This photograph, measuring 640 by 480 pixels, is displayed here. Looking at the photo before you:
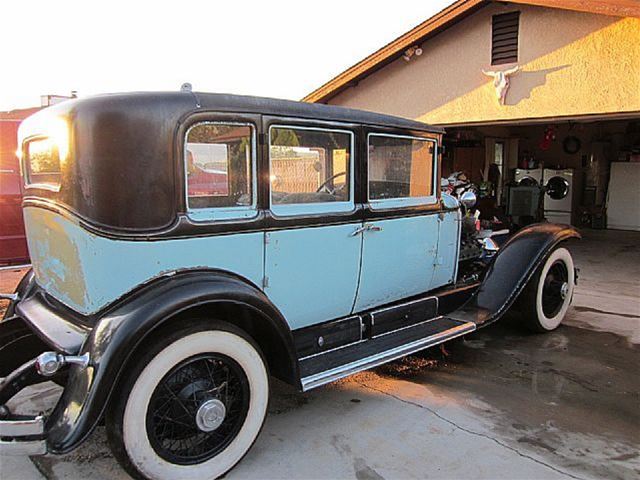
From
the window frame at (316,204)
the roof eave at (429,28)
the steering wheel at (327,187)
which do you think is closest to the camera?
the window frame at (316,204)

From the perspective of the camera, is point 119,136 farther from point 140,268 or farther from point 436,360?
point 436,360

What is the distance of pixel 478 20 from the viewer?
7902 mm

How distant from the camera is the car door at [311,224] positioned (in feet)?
9.32

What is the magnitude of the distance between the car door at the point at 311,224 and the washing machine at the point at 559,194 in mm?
9997

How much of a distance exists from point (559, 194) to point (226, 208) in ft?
37.2

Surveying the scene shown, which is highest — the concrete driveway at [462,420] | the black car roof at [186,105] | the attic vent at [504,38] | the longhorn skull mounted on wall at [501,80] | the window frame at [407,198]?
the attic vent at [504,38]

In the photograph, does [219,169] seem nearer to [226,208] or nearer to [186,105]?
[226,208]

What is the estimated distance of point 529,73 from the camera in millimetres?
7363

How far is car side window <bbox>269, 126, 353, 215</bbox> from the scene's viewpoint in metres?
2.85

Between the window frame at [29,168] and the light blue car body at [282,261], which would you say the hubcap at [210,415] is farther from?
the window frame at [29,168]

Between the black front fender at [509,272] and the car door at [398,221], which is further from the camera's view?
the black front fender at [509,272]

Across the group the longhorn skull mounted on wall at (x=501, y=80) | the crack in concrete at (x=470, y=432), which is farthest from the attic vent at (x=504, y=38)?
the crack in concrete at (x=470, y=432)

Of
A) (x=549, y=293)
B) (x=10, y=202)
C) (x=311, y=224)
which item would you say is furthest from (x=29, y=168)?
(x=549, y=293)

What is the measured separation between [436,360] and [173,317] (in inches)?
95.9
